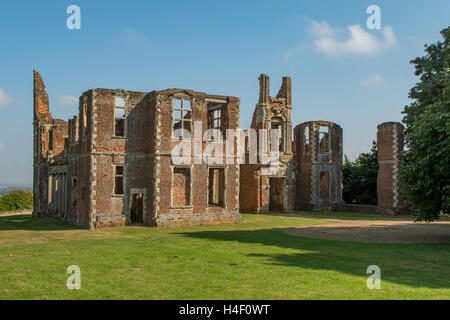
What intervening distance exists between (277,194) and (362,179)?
8604 mm

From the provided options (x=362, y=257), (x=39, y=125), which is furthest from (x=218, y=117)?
(x=362, y=257)

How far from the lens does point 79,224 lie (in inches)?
917

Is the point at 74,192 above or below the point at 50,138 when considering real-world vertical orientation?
below

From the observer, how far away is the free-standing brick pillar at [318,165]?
126ft

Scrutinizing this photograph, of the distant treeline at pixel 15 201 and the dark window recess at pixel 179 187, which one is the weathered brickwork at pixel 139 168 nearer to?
the dark window recess at pixel 179 187

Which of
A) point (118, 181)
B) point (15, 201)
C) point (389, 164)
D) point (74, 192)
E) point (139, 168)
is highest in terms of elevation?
point (389, 164)

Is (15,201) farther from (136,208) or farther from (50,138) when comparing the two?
(136,208)

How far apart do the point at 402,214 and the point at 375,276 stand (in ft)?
82.8

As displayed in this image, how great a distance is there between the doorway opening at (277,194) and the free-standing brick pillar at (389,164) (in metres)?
7.92

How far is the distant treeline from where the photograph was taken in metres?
41.7

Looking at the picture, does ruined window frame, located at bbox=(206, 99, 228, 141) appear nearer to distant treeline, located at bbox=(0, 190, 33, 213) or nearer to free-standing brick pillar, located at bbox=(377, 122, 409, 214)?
free-standing brick pillar, located at bbox=(377, 122, 409, 214)

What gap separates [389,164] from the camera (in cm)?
3462
